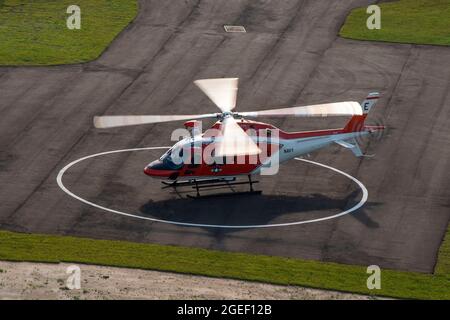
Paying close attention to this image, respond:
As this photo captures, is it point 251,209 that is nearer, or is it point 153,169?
point 251,209

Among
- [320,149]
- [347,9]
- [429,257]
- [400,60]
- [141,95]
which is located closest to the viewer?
[429,257]

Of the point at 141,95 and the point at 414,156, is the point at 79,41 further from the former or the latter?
the point at 414,156

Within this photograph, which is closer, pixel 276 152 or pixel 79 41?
pixel 276 152

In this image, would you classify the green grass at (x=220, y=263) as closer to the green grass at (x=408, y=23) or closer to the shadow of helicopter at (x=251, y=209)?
the shadow of helicopter at (x=251, y=209)

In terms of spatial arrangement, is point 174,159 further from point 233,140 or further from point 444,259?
point 444,259

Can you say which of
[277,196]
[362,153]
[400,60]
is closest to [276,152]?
[277,196]

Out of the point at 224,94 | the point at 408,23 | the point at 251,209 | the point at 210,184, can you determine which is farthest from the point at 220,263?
the point at 408,23

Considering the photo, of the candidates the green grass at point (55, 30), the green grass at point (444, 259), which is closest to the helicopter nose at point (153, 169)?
the green grass at point (444, 259)
